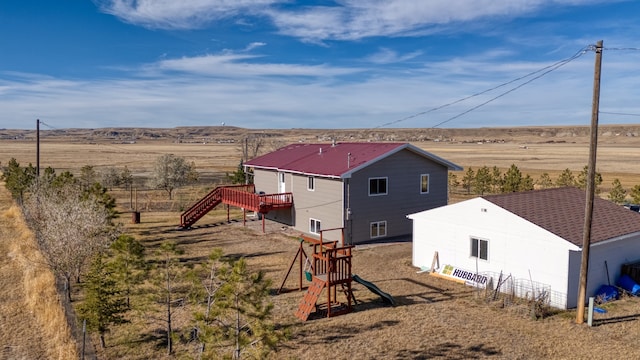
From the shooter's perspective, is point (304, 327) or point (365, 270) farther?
point (365, 270)

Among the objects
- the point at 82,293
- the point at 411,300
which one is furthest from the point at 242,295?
the point at 82,293

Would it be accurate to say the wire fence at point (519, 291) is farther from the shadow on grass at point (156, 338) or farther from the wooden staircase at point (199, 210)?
the wooden staircase at point (199, 210)

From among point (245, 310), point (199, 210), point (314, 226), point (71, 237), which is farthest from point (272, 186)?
point (245, 310)

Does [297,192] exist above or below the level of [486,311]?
above

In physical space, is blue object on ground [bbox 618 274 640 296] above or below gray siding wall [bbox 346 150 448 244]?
below

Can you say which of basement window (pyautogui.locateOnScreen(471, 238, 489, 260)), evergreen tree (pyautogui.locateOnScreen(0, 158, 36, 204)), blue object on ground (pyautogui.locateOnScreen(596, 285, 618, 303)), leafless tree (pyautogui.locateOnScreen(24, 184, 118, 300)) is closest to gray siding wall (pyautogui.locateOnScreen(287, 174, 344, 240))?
basement window (pyautogui.locateOnScreen(471, 238, 489, 260))

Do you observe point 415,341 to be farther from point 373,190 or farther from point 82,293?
point 373,190

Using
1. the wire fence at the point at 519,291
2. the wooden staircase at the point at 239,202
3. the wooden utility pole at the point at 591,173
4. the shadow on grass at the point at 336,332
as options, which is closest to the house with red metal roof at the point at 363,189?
the wooden staircase at the point at 239,202

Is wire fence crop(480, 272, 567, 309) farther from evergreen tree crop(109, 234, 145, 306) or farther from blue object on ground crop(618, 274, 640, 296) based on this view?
evergreen tree crop(109, 234, 145, 306)

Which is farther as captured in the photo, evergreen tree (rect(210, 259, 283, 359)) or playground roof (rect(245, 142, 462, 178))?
playground roof (rect(245, 142, 462, 178))
